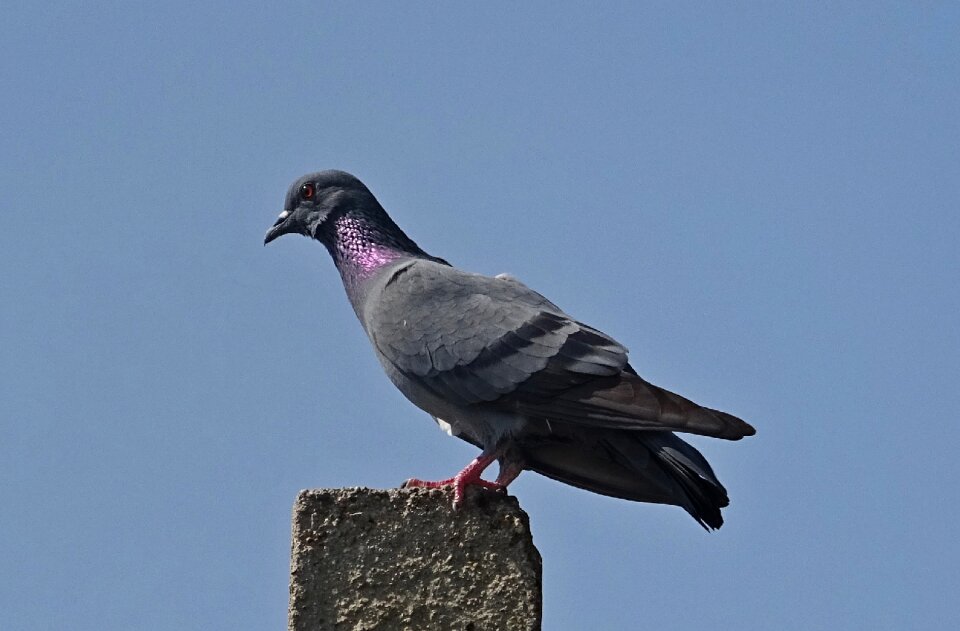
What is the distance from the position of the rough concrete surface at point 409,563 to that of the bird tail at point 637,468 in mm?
830

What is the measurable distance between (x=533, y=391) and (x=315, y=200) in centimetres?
196

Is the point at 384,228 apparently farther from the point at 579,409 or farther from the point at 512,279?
the point at 579,409

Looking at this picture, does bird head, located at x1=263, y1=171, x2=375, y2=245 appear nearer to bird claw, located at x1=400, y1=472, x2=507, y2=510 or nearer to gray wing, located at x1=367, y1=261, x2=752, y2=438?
gray wing, located at x1=367, y1=261, x2=752, y2=438

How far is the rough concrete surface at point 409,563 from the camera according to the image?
15.6 ft

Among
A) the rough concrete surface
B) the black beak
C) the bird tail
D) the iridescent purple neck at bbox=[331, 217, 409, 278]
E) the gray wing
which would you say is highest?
the black beak

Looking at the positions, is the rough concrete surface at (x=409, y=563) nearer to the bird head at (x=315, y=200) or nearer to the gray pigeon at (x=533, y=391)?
the gray pigeon at (x=533, y=391)

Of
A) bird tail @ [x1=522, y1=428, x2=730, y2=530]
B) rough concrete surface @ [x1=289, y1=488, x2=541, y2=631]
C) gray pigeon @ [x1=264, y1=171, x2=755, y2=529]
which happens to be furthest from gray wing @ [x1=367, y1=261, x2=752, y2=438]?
rough concrete surface @ [x1=289, y1=488, x2=541, y2=631]

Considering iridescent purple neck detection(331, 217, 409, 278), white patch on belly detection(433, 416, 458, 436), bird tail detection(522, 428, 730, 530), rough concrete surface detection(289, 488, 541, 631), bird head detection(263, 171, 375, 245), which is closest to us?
rough concrete surface detection(289, 488, 541, 631)

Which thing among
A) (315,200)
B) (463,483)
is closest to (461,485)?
(463,483)

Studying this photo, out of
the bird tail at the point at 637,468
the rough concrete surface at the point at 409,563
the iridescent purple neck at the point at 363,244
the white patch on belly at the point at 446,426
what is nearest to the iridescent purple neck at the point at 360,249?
the iridescent purple neck at the point at 363,244

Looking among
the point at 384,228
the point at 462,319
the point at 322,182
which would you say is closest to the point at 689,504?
the point at 462,319

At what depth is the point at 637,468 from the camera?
18.3 ft

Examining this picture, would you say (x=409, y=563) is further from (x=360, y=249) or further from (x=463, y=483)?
(x=360, y=249)

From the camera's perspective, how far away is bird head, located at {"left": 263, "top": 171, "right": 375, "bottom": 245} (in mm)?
6746
